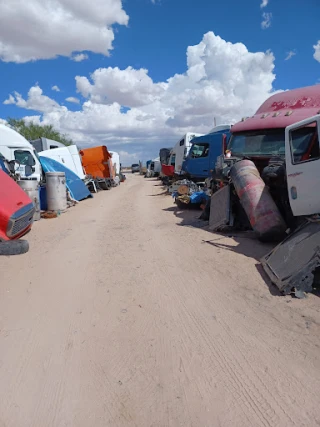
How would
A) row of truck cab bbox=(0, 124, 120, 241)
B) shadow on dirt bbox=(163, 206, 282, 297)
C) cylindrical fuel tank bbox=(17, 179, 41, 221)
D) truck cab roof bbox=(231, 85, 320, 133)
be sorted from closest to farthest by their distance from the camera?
shadow on dirt bbox=(163, 206, 282, 297)
row of truck cab bbox=(0, 124, 120, 241)
truck cab roof bbox=(231, 85, 320, 133)
cylindrical fuel tank bbox=(17, 179, 41, 221)

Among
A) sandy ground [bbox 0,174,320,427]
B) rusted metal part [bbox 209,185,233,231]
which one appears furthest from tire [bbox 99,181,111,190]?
sandy ground [bbox 0,174,320,427]

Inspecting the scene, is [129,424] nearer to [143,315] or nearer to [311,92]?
[143,315]

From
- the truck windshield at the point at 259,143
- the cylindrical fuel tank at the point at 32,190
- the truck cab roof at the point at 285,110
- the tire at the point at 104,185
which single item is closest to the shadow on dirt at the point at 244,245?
the truck windshield at the point at 259,143

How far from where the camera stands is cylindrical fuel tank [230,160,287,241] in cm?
615

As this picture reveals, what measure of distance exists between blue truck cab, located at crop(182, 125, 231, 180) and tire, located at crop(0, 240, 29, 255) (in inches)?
399

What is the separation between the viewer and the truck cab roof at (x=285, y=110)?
7.94 m

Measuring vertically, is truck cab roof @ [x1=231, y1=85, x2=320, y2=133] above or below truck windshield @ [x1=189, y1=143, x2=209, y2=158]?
above

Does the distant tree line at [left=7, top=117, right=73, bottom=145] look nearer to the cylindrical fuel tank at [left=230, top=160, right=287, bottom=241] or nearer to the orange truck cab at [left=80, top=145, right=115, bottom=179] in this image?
the orange truck cab at [left=80, top=145, right=115, bottom=179]

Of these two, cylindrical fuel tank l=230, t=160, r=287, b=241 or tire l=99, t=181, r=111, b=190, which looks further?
tire l=99, t=181, r=111, b=190

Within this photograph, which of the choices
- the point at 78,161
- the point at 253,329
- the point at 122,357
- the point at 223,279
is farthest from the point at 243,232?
the point at 78,161

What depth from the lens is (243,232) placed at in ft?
24.3

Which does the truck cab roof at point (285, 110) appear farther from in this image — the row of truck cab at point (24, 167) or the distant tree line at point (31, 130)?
the distant tree line at point (31, 130)

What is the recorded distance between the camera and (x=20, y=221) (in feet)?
22.2

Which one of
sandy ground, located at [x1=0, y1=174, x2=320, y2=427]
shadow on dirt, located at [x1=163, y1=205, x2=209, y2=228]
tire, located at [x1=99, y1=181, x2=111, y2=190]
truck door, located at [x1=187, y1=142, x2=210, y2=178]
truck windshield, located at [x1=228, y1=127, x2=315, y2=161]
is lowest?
tire, located at [x1=99, y1=181, x2=111, y2=190]
